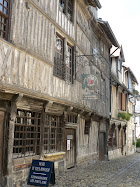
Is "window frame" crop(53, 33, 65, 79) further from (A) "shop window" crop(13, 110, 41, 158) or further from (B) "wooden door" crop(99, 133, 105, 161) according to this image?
(B) "wooden door" crop(99, 133, 105, 161)

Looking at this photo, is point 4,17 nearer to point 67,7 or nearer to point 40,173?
point 40,173

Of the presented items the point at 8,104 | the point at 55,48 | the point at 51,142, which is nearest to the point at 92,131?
the point at 51,142

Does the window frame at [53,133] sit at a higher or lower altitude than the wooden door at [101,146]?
higher

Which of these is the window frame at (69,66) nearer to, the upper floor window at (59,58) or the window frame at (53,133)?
the upper floor window at (59,58)

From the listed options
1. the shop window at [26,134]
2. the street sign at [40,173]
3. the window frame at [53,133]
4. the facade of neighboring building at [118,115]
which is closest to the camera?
the street sign at [40,173]

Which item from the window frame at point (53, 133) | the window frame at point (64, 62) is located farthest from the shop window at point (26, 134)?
the window frame at point (64, 62)

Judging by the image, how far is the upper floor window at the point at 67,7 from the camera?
938 centimetres

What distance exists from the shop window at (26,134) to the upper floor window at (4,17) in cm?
210

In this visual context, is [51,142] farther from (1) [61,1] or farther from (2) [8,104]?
(1) [61,1]

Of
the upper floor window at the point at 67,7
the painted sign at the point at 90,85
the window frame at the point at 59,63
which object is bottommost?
the painted sign at the point at 90,85

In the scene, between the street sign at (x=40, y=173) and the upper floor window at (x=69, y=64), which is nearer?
the street sign at (x=40, y=173)

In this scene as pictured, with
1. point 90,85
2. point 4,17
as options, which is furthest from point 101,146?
point 4,17

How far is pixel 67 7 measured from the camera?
957 cm

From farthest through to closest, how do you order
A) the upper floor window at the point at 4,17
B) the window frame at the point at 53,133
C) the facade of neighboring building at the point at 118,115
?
the facade of neighboring building at the point at 118,115, the window frame at the point at 53,133, the upper floor window at the point at 4,17
